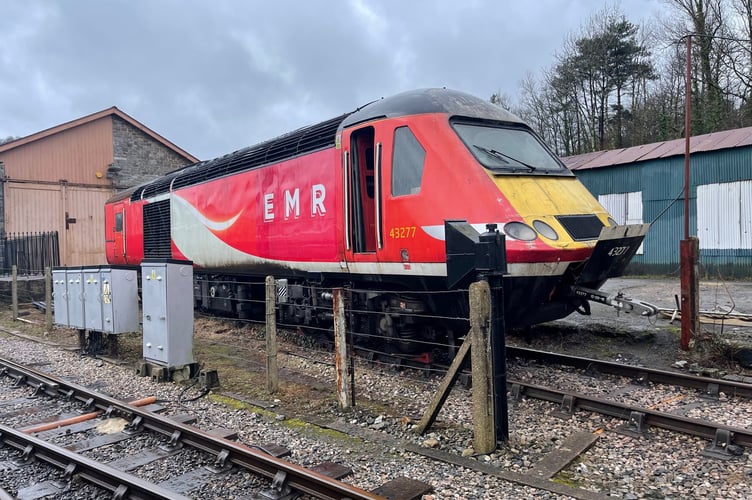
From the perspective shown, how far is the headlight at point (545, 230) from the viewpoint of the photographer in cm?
573

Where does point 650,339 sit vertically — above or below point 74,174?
below

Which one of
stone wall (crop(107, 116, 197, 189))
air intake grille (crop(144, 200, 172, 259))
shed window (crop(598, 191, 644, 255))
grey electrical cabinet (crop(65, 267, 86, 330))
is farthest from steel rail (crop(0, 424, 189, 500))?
stone wall (crop(107, 116, 197, 189))

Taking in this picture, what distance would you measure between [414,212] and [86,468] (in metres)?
3.93

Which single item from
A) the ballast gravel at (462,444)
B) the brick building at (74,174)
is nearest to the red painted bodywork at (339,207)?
the ballast gravel at (462,444)

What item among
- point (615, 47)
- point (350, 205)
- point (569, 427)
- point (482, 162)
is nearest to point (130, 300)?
point (350, 205)

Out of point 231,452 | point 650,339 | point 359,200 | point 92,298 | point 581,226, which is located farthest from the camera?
point 92,298

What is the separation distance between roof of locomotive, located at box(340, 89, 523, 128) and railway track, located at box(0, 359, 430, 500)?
4014mm

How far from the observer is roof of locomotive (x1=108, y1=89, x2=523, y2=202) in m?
6.66

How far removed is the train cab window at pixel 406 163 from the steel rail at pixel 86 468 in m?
3.96

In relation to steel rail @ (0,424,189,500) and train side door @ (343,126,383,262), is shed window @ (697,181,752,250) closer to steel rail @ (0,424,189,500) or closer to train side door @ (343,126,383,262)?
train side door @ (343,126,383,262)

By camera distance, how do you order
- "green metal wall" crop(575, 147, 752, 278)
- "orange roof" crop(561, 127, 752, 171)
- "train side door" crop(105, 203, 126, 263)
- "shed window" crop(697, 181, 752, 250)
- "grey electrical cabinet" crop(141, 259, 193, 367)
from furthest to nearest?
1. "orange roof" crop(561, 127, 752, 171)
2. "green metal wall" crop(575, 147, 752, 278)
3. "shed window" crop(697, 181, 752, 250)
4. "train side door" crop(105, 203, 126, 263)
5. "grey electrical cabinet" crop(141, 259, 193, 367)

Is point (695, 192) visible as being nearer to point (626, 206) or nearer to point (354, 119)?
point (626, 206)

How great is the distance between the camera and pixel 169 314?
733cm

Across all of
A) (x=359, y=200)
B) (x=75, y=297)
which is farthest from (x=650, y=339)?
(x=75, y=297)
